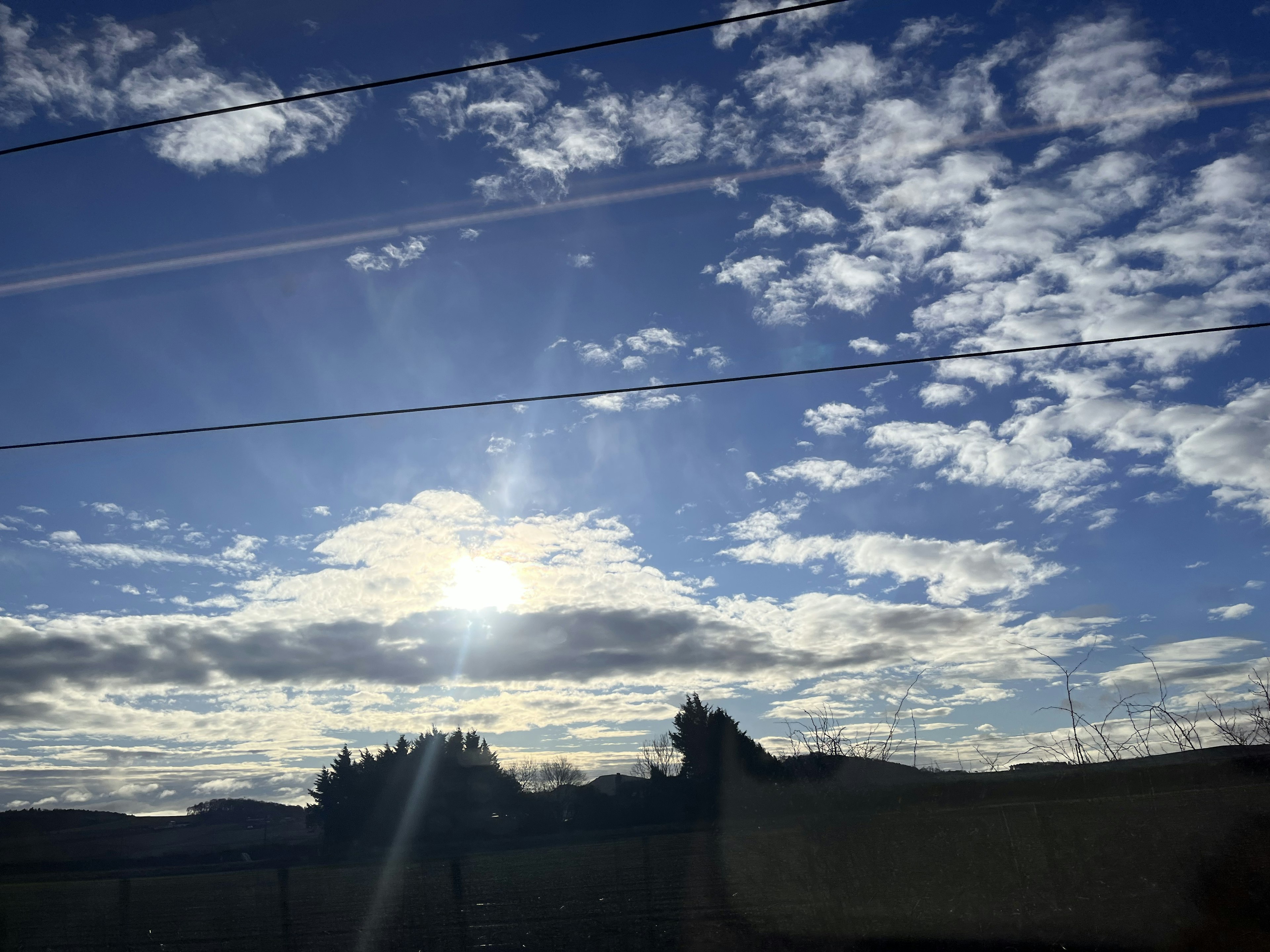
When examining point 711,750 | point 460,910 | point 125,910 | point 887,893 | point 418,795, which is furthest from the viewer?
point 418,795

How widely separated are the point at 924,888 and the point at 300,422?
36.2 ft

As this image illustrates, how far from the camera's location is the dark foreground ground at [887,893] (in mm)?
11477

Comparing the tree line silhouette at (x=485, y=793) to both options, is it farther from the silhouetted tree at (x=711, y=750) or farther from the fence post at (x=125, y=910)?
the fence post at (x=125, y=910)

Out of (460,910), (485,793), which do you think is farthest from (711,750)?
(460,910)

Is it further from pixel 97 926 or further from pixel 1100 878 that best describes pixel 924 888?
pixel 97 926

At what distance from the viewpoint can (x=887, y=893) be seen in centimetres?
1211

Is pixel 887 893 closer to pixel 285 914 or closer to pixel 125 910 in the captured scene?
pixel 285 914

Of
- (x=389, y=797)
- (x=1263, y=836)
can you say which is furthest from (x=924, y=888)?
(x=389, y=797)

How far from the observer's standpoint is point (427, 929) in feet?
48.8

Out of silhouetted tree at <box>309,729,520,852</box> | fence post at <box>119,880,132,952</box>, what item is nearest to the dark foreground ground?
fence post at <box>119,880,132,952</box>

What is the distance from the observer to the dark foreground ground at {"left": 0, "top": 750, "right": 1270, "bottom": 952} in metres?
11.5

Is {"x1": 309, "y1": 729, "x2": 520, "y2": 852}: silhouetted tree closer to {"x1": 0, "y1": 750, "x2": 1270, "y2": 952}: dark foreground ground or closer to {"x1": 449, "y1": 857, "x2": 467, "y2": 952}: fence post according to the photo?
{"x1": 0, "y1": 750, "x2": 1270, "y2": 952}: dark foreground ground

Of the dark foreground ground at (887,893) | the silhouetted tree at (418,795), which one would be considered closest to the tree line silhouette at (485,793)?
the silhouetted tree at (418,795)

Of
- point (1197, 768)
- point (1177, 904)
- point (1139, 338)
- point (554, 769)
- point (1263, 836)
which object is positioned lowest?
point (1177, 904)
